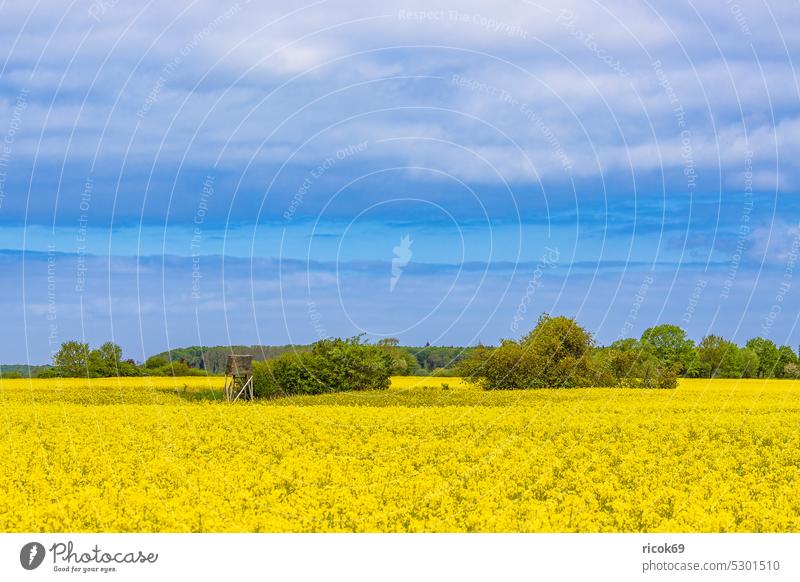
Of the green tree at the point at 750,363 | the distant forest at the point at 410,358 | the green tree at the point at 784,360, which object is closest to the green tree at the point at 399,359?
the distant forest at the point at 410,358

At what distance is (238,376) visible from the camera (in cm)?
5800

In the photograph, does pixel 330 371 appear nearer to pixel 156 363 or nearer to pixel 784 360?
pixel 156 363

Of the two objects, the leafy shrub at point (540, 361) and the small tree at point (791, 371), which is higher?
the leafy shrub at point (540, 361)

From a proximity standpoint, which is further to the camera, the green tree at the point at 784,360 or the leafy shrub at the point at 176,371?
the green tree at the point at 784,360

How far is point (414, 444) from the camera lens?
90.6 feet

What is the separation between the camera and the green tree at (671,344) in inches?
4149

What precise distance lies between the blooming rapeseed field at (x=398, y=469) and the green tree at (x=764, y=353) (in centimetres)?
8093

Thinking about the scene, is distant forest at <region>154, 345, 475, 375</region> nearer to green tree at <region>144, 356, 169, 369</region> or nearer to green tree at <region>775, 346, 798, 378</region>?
green tree at <region>144, 356, 169, 369</region>

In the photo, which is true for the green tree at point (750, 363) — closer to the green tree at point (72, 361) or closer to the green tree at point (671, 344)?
the green tree at point (671, 344)

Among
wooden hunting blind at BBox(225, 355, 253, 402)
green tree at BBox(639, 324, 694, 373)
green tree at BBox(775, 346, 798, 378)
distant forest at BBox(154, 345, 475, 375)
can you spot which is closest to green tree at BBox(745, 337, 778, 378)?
green tree at BBox(775, 346, 798, 378)

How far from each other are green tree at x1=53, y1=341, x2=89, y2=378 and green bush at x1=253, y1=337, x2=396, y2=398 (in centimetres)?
1966

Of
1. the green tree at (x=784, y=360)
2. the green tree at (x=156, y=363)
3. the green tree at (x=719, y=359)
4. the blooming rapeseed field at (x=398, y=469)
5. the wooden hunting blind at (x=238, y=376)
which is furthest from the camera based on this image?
the green tree at (x=784, y=360)

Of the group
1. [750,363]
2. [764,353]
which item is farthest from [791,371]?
[764,353]

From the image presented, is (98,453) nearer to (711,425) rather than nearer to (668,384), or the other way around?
(711,425)
